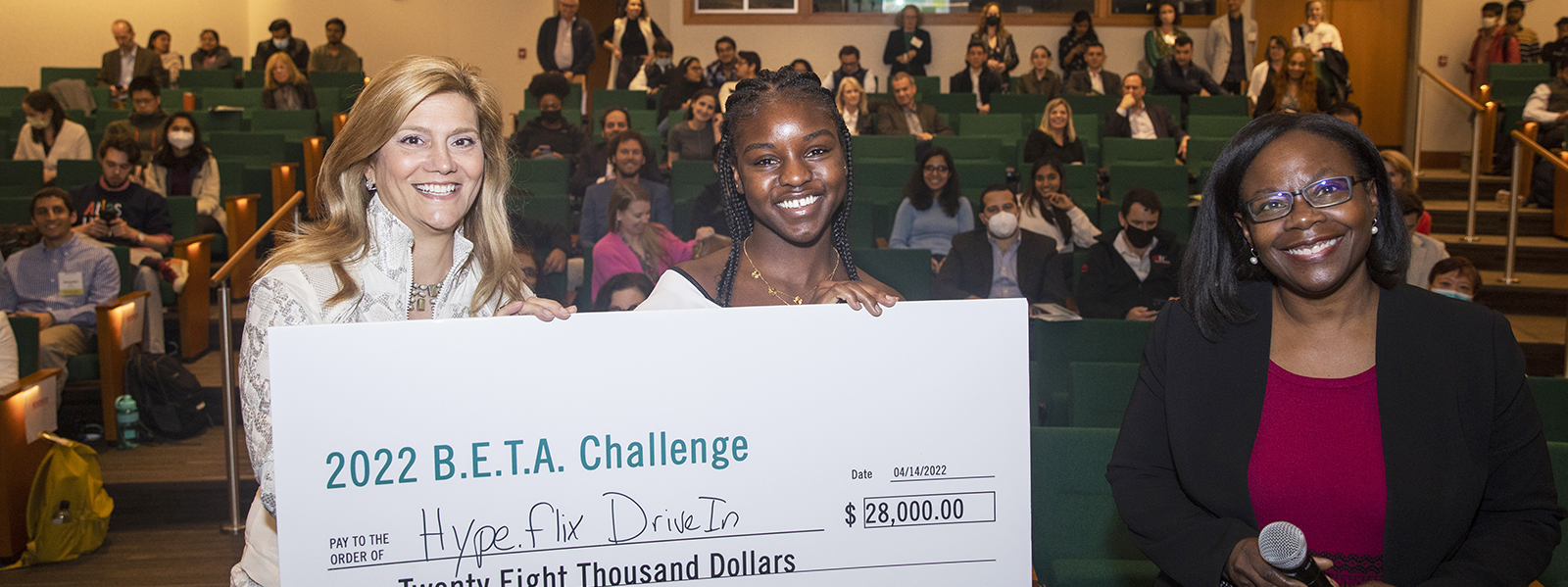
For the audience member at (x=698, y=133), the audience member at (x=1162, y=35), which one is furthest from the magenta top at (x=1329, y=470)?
the audience member at (x=1162, y=35)

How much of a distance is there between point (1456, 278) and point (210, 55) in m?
11.7

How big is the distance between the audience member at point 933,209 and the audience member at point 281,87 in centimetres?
625

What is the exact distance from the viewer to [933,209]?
578 cm

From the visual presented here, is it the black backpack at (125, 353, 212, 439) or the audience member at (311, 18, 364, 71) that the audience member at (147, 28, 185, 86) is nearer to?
the audience member at (311, 18, 364, 71)

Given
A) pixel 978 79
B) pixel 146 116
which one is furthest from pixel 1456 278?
pixel 146 116

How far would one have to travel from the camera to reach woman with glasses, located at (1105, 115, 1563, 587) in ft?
4.38

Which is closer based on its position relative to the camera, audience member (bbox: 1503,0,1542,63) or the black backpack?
the black backpack

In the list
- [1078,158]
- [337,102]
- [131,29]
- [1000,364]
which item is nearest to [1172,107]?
[1078,158]

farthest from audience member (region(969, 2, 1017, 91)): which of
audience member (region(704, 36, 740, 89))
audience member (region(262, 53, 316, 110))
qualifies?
audience member (region(262, 53, 316, 110))

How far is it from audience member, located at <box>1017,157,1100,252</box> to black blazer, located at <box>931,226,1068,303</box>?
773 mm

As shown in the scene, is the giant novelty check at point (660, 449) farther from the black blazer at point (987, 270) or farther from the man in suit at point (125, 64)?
the man in suit at point (125, 64)

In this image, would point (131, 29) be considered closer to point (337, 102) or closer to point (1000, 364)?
point (337, 102)

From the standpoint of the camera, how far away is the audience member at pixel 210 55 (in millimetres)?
11281

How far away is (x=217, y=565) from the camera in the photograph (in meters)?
3.71
